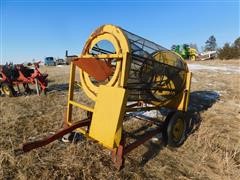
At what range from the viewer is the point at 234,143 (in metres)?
4.64

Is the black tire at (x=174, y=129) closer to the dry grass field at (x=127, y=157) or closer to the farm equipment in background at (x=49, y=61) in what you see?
the dry grass field at (x=127, y=157)

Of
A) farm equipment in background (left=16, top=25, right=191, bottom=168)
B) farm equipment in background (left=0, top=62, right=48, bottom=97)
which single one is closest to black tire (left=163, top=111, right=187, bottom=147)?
farm equipment in background (left=16, top=25, right=191, bottom=168)

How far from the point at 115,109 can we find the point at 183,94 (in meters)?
2.15

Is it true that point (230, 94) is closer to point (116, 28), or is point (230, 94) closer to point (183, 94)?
point (183, 94)

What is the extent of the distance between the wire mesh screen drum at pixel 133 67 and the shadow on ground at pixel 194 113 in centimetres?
81

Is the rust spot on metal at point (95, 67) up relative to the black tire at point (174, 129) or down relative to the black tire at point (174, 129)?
up

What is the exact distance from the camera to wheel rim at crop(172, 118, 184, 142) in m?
4.61

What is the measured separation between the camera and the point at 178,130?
15.6ft

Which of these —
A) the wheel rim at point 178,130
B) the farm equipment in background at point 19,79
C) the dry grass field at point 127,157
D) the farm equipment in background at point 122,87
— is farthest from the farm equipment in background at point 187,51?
the wheel rim at point 178,130

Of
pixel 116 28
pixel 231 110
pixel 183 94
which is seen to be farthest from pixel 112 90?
pixel 231 110

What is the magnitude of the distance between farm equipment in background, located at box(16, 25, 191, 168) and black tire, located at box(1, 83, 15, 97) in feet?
17.8

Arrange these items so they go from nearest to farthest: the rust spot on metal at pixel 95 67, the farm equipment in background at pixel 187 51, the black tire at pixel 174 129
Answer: the rust spot on metal at pixel 95 67, the black tire at pixel 174 129, the farm equipment in background at pixel 187 51

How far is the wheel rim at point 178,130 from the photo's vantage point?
4.61 meters

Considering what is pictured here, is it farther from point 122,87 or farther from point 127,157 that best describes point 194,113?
point 122,87
